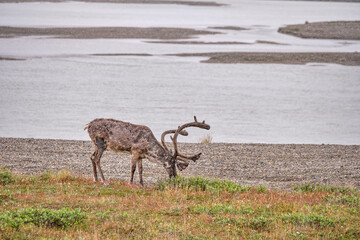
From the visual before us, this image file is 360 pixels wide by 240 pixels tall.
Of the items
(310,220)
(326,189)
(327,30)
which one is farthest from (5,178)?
(327,30)

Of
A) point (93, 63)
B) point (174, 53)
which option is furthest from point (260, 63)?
point (93, 63)

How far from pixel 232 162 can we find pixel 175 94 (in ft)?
58.9

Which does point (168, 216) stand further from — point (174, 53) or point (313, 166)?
point (174, 53)

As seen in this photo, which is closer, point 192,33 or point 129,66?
point 129,66

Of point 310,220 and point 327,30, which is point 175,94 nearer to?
point 310,220

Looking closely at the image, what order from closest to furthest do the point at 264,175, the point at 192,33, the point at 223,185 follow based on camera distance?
Answer: the point at 223,185, the point at 264,175, the point at 192,33

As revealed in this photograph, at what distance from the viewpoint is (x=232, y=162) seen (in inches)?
733

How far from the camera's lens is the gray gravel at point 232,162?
16.2 metres

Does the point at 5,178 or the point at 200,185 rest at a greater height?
the point at 5,178

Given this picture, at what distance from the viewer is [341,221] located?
10375 millimetres

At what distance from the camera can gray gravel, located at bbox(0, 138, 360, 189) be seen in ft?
53.3

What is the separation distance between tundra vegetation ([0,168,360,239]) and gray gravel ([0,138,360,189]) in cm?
193

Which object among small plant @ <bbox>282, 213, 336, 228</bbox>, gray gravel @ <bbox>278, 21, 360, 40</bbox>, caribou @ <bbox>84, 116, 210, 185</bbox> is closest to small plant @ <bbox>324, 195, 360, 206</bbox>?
small plant @ <bbox>282, 213, 336, 228</bbox>

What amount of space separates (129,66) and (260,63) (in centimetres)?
1143
